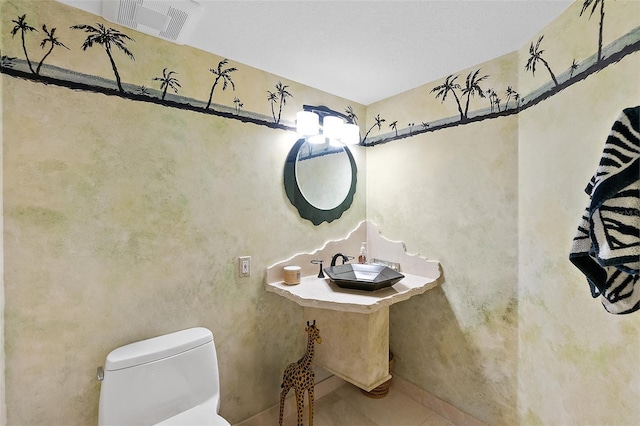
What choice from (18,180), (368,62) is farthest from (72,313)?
(368,62)

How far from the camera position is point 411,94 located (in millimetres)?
2053

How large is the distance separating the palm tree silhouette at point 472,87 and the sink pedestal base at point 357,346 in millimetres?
1403

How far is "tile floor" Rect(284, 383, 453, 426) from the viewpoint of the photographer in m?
1.86

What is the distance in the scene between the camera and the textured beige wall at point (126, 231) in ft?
3.76

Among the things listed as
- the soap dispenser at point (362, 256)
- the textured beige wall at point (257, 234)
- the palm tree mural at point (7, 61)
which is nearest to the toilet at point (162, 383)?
the textured beige wall at point (257, 234)

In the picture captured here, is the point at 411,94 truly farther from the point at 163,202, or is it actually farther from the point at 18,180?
the point at 18,180

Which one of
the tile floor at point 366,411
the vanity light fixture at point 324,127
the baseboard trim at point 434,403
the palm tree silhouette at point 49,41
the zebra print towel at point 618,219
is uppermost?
the palm tree silhouette at point 49,41

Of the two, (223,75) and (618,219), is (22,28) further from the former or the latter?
(618,219)

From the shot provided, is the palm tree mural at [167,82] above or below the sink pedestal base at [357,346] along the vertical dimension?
above

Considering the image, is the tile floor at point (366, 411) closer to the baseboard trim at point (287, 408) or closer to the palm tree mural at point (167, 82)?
the baseboard trim at point (287, 408)

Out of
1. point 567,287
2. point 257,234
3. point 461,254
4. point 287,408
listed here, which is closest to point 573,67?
point 567,287

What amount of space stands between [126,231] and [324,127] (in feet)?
4.52

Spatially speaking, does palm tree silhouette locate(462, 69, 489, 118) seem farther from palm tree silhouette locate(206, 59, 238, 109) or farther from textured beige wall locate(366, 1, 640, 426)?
palm tree silhouette locate(206, 59, 238, 109)

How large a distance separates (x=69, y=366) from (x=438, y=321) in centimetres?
206
